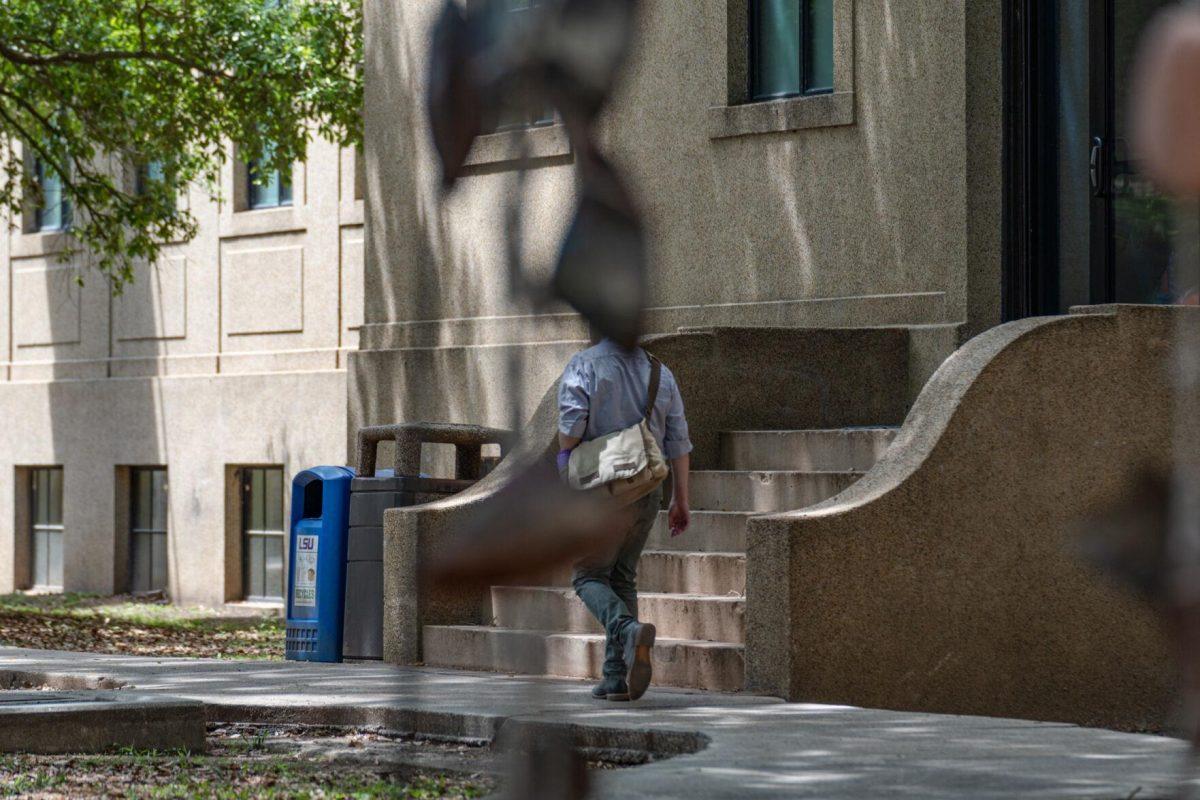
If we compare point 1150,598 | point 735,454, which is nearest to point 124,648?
point 735,454

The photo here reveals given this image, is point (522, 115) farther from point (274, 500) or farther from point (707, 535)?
point (274, 500)

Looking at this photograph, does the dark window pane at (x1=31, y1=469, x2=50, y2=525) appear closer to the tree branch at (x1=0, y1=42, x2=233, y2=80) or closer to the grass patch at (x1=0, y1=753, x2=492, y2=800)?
the tree branch at (x1=0, y1=42, x2=233, y2=80)

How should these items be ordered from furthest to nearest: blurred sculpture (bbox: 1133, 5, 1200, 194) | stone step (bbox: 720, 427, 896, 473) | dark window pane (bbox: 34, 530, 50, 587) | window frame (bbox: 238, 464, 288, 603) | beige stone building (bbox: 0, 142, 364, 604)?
dark window pane (bbox: 34, 530, 50, 587) → window frame (bbox: 238, 464, 288, 603) → beige stone building (bbox: 0, 142, 364, 604) → stone step (bbox: 720, 427, 896, 473) → blurred sculpture (bbox: 1133, 5, 1200, 194)

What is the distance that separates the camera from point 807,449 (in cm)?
1185

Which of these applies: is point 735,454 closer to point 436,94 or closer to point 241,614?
point 241,614

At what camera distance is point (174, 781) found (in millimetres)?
7875

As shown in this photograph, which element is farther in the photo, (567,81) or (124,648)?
(124,648)

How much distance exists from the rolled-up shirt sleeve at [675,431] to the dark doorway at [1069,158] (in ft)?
12.9

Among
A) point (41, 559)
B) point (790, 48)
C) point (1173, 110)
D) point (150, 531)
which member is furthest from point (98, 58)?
point (1173, 110)

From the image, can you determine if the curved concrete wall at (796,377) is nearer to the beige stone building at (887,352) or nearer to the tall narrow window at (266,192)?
the beige stone building at (887,352)

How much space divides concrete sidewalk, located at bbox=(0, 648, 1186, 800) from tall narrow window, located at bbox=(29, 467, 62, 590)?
14.4 m

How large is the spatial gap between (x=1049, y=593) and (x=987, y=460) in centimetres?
71

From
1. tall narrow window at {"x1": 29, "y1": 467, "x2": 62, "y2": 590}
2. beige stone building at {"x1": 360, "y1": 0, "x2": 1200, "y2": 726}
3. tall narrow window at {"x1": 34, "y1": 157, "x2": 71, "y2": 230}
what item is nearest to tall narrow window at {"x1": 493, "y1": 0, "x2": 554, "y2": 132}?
beige stone building at {"x1": 360, "y1": 0, "x2": 1200, "y2": 726}

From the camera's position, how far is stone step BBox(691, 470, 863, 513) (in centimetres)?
1130
